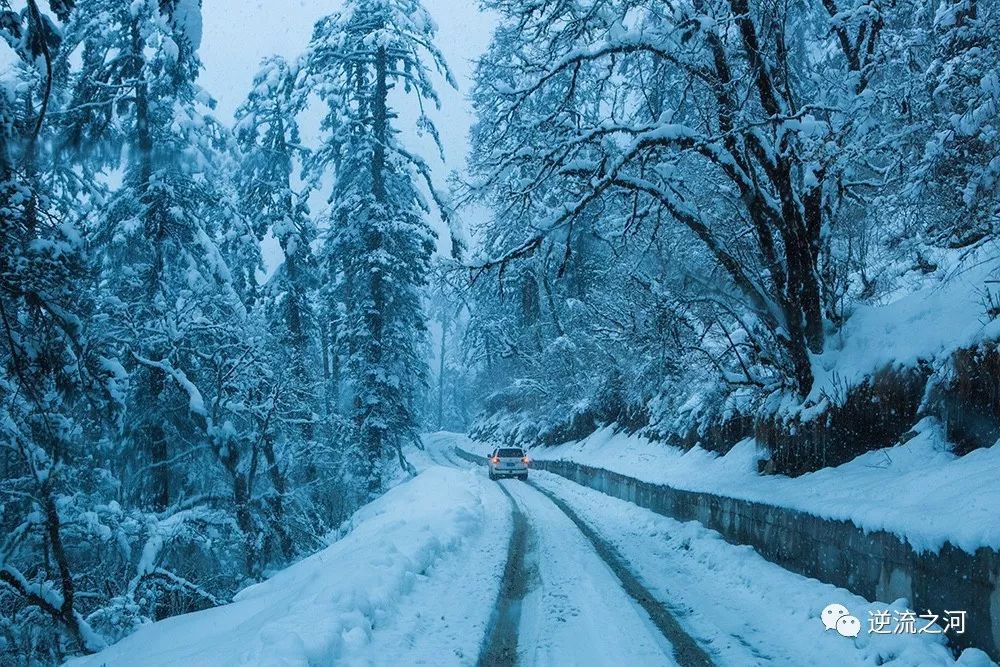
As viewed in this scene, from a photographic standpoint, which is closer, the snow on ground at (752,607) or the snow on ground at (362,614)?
the snow on ground at (752,607)

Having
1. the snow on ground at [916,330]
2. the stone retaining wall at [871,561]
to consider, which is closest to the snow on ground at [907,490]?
the stone retaining wall at [871,561]

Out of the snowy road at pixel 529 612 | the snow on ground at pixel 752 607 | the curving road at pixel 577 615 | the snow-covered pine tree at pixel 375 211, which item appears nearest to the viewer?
the snow on ground at pixel 752 607

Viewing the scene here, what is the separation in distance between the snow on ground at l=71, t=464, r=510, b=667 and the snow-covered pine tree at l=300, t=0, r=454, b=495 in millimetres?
11061

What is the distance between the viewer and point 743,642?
6000 millimetres

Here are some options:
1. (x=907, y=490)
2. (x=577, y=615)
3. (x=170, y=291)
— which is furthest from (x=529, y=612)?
(x=170, y=291)

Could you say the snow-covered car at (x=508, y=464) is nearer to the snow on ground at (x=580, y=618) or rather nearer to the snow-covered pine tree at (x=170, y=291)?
the snow-covered pine tree at (x=170, y=291)

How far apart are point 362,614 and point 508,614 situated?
5.26ft

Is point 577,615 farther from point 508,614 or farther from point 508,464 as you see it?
point 508,464

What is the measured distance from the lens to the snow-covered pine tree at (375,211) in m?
22.4

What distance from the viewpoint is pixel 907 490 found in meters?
6.32

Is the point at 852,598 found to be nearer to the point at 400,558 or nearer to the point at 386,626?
the point at 386,626

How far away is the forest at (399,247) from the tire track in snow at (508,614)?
4373 mm

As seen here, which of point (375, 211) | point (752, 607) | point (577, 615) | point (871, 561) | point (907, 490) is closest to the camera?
point (871, 561)

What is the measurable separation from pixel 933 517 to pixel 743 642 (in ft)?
6.47
